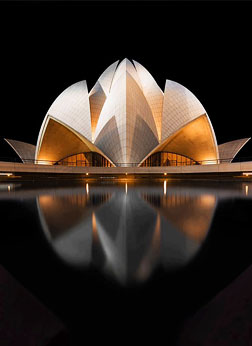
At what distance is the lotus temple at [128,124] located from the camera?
67.0ft

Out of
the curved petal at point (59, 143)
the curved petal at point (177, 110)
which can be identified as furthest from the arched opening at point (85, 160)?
the curved petal at point (177, 110)

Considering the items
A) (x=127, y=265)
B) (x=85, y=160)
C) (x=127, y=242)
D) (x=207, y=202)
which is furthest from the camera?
(x=85, y=160)

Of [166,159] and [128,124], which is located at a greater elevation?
[128,124]

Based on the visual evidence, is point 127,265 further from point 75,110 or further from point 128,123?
point 75,110

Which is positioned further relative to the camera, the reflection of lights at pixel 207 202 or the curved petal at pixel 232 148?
the curved petal at pixel 232 148

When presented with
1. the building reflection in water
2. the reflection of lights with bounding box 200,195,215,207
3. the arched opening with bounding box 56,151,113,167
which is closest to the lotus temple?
the arched opening with bounding box 56,151,113,167

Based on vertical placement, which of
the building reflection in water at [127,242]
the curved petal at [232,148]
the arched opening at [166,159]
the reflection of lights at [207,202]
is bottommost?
the reflection of lights at [207,202]

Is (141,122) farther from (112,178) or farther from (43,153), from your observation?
(43,153)

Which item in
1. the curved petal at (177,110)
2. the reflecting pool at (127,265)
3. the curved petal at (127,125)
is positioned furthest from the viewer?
the curved petal at (177,110)

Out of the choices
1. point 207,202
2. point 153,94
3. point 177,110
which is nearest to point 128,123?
point 177,110

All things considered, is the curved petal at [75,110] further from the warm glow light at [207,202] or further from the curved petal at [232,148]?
the curved petal at [232,148]

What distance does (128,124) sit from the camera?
64.7 ft

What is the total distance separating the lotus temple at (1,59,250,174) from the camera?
2042cm

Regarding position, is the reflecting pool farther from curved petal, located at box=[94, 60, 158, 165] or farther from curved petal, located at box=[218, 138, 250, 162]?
curved petal, located at box=[218, 138, 250, 162]
